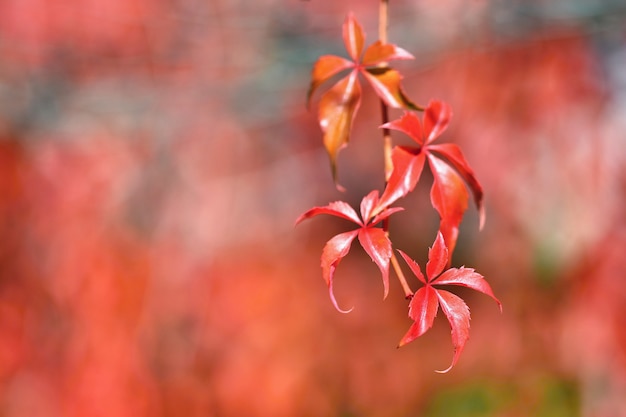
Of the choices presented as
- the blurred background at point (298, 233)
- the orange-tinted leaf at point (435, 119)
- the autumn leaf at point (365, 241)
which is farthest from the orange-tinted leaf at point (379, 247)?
the blurred background at point (298, 233)

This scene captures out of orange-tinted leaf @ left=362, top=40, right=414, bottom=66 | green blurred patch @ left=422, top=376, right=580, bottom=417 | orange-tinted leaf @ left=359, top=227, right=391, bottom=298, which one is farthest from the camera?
green blurred patch @ left=422, top=376, right=580, bottom=417

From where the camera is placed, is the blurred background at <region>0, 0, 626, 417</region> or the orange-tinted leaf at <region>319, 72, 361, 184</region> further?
the blurred background at <region>0, 0, 626, 417</region>

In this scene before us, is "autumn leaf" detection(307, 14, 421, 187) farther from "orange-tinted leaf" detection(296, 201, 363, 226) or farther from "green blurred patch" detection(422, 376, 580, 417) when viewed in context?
"green blurred patch" detection(422, 376, 580, 417)

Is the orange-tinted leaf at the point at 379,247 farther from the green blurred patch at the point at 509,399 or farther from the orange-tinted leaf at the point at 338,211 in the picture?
the green blurred patch at the point at 509,399

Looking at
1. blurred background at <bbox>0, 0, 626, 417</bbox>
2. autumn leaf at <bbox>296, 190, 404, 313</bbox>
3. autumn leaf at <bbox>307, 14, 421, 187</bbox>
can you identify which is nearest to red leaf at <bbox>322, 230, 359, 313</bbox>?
autumn leaf at <bbox>296, 190, 404, 313</bbox>

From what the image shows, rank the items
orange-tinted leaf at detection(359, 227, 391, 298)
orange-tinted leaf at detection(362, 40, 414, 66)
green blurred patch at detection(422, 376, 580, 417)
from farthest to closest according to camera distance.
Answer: green blurred patch at detection(422, 376, 580, 417)
orange-tinted leaf at detection(362, 40, 414, 66)
orange-tinted leaf at detection(359, 227, 391, 298)

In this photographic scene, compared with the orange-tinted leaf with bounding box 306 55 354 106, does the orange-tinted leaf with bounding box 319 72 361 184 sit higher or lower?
lower

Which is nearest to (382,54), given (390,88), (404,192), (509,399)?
(390,88)
